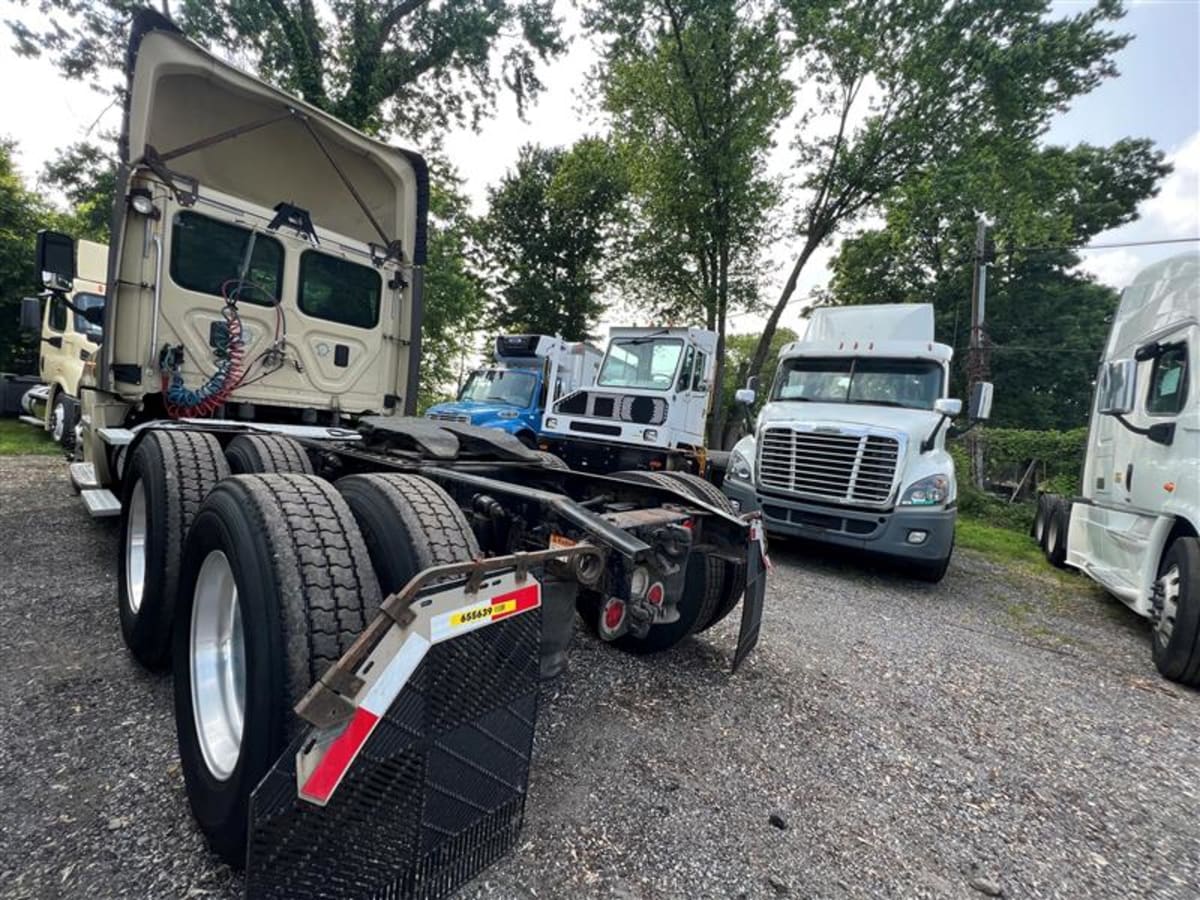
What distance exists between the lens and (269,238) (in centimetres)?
438

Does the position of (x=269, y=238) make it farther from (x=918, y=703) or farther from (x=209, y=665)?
(x=918, y=703)

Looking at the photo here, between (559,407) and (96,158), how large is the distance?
13703 mm

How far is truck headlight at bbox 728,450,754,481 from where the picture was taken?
21.7ft

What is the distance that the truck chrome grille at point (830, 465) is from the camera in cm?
561

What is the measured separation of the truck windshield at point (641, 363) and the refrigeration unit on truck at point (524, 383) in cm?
155

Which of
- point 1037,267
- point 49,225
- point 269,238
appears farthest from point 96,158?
point 1037,267

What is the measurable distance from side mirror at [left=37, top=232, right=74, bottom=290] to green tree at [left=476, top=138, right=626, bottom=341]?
855 inches

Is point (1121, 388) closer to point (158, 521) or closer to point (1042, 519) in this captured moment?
point (1042, 519)

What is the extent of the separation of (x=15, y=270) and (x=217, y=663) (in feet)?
57.7

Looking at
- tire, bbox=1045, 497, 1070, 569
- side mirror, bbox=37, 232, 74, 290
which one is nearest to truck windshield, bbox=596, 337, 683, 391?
tire, bbox=1045, 497, 1070, 569

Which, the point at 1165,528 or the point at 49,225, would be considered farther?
the point at 49,225

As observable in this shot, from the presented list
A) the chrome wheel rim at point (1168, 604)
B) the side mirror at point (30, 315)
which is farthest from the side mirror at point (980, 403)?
the side mirror at point (30, 315)

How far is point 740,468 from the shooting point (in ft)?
22.1

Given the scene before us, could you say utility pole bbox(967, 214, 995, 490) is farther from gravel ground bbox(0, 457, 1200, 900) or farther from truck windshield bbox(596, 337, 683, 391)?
gravel ground bbox(0, 457, 1200, 900)
